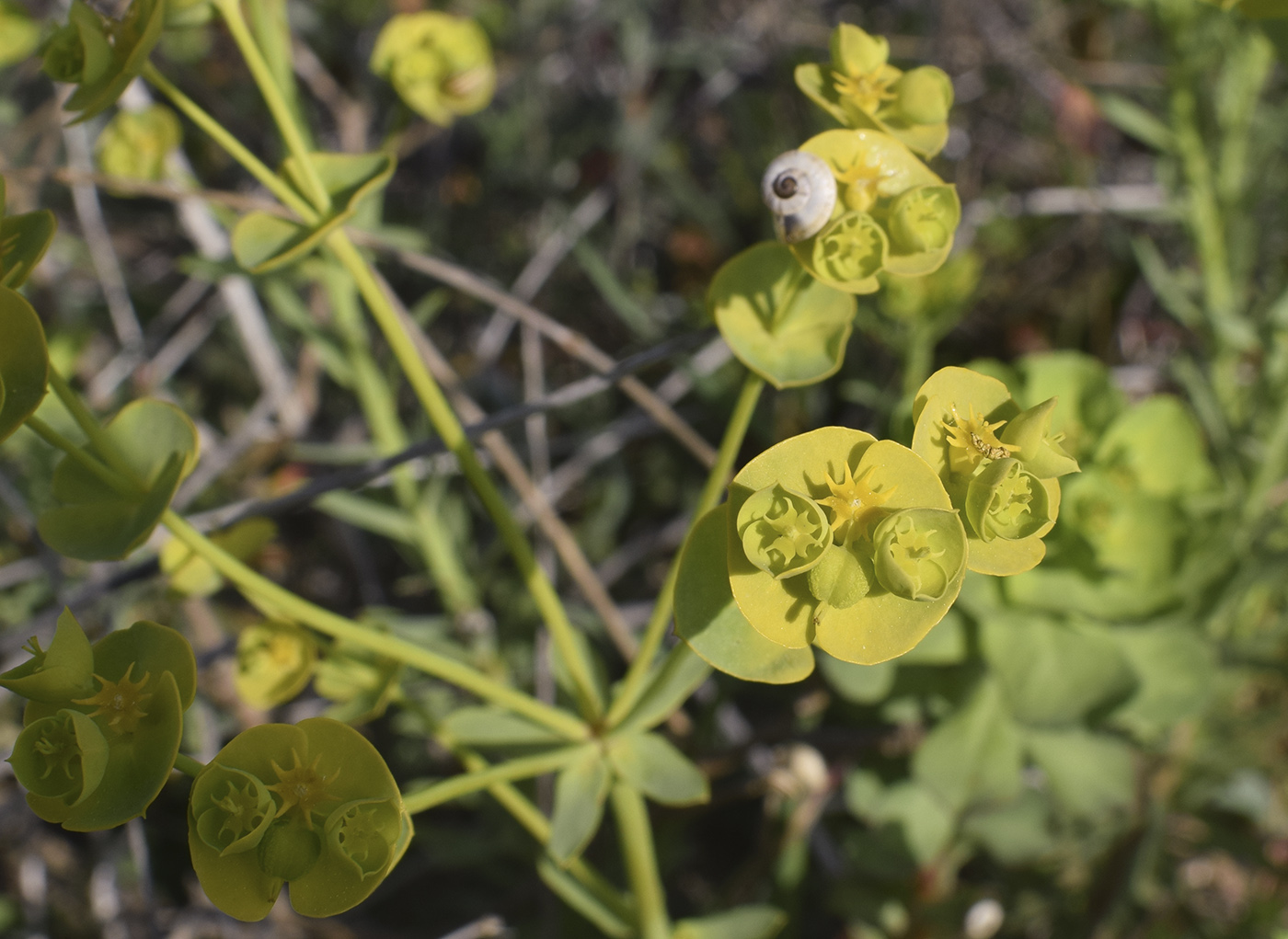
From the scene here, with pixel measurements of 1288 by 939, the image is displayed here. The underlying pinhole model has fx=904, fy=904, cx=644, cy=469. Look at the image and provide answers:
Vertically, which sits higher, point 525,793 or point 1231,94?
point 1231,94

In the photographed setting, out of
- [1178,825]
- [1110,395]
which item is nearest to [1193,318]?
[1110,395]

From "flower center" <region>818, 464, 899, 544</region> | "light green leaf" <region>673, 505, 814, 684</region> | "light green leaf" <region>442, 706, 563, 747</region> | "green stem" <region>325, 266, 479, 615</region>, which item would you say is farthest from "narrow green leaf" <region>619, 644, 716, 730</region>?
"green stem" <region>325, 266, 479, 615</region>

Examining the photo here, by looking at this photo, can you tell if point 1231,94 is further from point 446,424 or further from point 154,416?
point 154,416

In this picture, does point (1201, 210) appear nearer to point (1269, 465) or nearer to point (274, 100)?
point (1269, 465)

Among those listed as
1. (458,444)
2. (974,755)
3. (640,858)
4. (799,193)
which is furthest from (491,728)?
(974,755)

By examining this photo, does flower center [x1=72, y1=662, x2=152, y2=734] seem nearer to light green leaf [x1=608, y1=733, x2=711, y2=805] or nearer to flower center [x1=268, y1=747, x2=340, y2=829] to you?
flower center [x1=268, y1=747, x2=340, y2=829]

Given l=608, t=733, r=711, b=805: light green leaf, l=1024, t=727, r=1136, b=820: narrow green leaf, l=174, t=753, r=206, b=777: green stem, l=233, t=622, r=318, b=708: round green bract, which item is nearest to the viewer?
l=174, t=753, r=206, b=777: green stem
